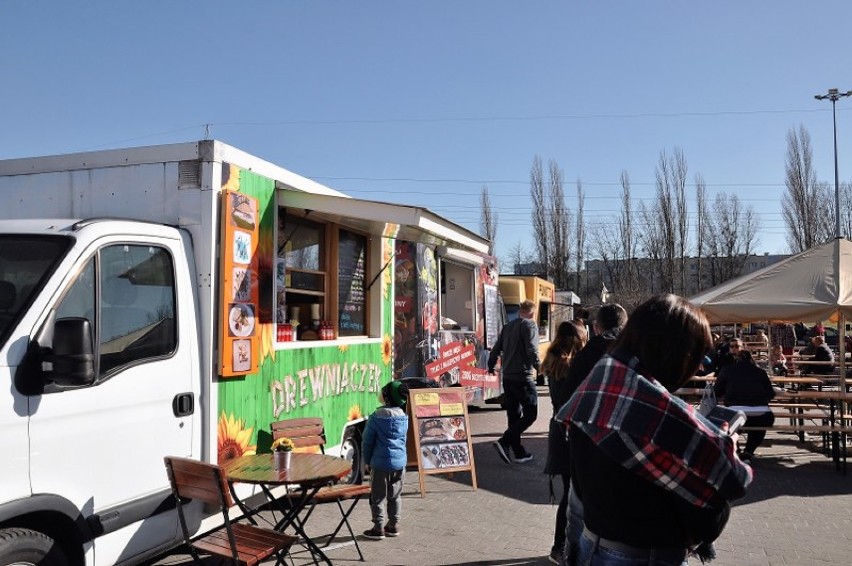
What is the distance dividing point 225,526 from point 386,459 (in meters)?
1.99

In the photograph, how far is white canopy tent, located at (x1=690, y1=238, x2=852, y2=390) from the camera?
8867mm

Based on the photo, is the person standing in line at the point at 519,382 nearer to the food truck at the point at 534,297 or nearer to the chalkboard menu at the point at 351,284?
the chalkboard menu at the point at 351,284

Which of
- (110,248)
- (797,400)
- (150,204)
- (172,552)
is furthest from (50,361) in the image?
(797,400)

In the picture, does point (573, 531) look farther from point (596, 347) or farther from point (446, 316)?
point (446, 316)

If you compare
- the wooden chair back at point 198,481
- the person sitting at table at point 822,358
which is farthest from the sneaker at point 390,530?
the person sitting at table at point 822,358

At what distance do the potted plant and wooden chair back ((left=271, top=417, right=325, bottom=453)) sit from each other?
0.36m

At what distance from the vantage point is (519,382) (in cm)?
935

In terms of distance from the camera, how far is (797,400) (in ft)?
34.3

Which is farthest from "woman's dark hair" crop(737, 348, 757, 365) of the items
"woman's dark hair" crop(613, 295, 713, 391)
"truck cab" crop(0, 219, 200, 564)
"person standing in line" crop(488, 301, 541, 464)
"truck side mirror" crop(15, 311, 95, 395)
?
"truck side mirror" crop(15, 311, 95, 395)

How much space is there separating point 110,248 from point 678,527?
3369 mm

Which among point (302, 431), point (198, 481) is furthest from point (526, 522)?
point (198, 481)

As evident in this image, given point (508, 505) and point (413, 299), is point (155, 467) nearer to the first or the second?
point (508, 505)

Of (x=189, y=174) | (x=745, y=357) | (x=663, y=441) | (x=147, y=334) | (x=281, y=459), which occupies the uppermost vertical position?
(x=189, y=174)

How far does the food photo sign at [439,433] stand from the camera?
25.1 feet
